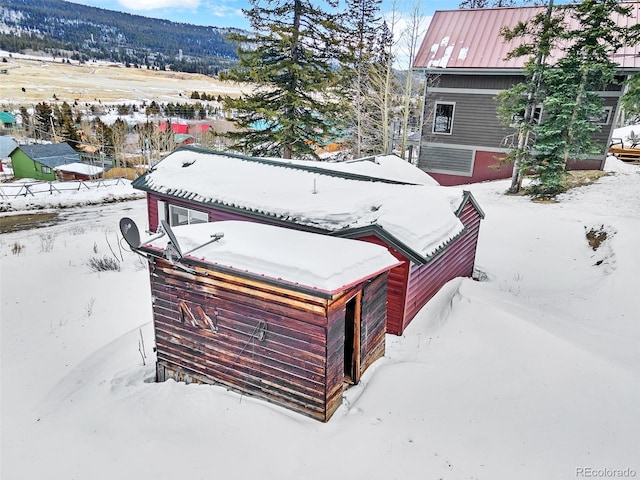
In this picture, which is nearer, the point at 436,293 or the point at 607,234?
the point at 436,293

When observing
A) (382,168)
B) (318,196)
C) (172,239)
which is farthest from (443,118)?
(172,239)

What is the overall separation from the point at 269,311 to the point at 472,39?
20.0 metres

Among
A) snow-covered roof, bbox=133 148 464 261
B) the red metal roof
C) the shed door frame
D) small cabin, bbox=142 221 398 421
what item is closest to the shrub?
snow-covered roof, bbox=133 148 464 261

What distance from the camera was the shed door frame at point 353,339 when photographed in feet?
20.5

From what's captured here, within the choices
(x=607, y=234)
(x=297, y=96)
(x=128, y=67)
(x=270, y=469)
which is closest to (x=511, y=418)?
(x=270, y=469)

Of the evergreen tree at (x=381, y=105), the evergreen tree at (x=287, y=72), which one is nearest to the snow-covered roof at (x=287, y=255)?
the evergreen tree at (x=287, y=72)

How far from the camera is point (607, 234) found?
40.4 ft

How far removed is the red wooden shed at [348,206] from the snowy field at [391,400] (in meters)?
1.02

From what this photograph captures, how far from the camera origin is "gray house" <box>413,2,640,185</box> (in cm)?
1906

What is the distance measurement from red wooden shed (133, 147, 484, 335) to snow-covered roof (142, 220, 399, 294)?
1.35m

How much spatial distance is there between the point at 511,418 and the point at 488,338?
6.15ft

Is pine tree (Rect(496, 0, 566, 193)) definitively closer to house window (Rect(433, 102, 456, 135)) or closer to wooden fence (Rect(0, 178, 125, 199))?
house window (Rect(433, 102, 456, 135))

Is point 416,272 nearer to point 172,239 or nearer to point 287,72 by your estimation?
point 172,239

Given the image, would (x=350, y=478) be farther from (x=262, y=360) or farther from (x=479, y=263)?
(x=479, y=263)
